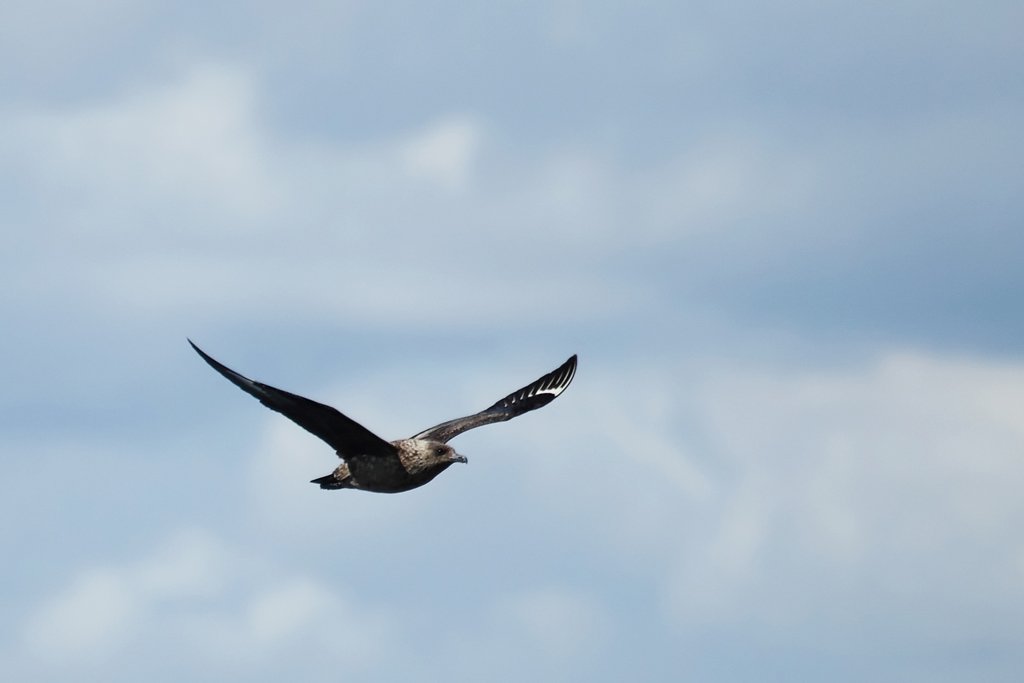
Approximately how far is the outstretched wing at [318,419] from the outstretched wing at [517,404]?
2246mm

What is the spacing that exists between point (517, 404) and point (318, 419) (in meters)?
6.00

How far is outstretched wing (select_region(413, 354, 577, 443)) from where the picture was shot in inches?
964

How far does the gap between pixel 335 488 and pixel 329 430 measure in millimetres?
1384

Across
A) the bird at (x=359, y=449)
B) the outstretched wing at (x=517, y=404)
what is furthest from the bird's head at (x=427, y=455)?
the outstretched wing at (x=517, y=404)

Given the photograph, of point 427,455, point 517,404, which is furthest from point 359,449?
point 517,404

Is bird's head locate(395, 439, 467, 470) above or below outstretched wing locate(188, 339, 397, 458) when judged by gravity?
above

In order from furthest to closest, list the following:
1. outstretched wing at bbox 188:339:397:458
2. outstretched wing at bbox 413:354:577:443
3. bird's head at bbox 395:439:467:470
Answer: outstretched wing at bbox 413:354:577:443 → bird's head at bbox 395:439:467:470 → outstretched wing at bbox 188:339:397:458

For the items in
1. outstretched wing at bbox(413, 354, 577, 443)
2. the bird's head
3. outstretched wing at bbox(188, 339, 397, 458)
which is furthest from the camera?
outstretched wing at bbox(413, 354, 577, 443)

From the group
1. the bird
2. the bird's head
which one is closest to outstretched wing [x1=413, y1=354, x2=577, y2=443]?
the bird

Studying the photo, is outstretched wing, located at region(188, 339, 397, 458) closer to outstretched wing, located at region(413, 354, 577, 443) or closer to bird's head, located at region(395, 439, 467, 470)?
bird's head, located at region(395, 439, 467, 470)

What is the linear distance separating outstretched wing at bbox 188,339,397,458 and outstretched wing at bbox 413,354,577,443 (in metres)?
2.25

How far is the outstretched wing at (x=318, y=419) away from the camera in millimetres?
19422

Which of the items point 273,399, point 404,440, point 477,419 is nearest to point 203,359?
point 273,399

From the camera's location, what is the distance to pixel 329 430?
20984 mm
